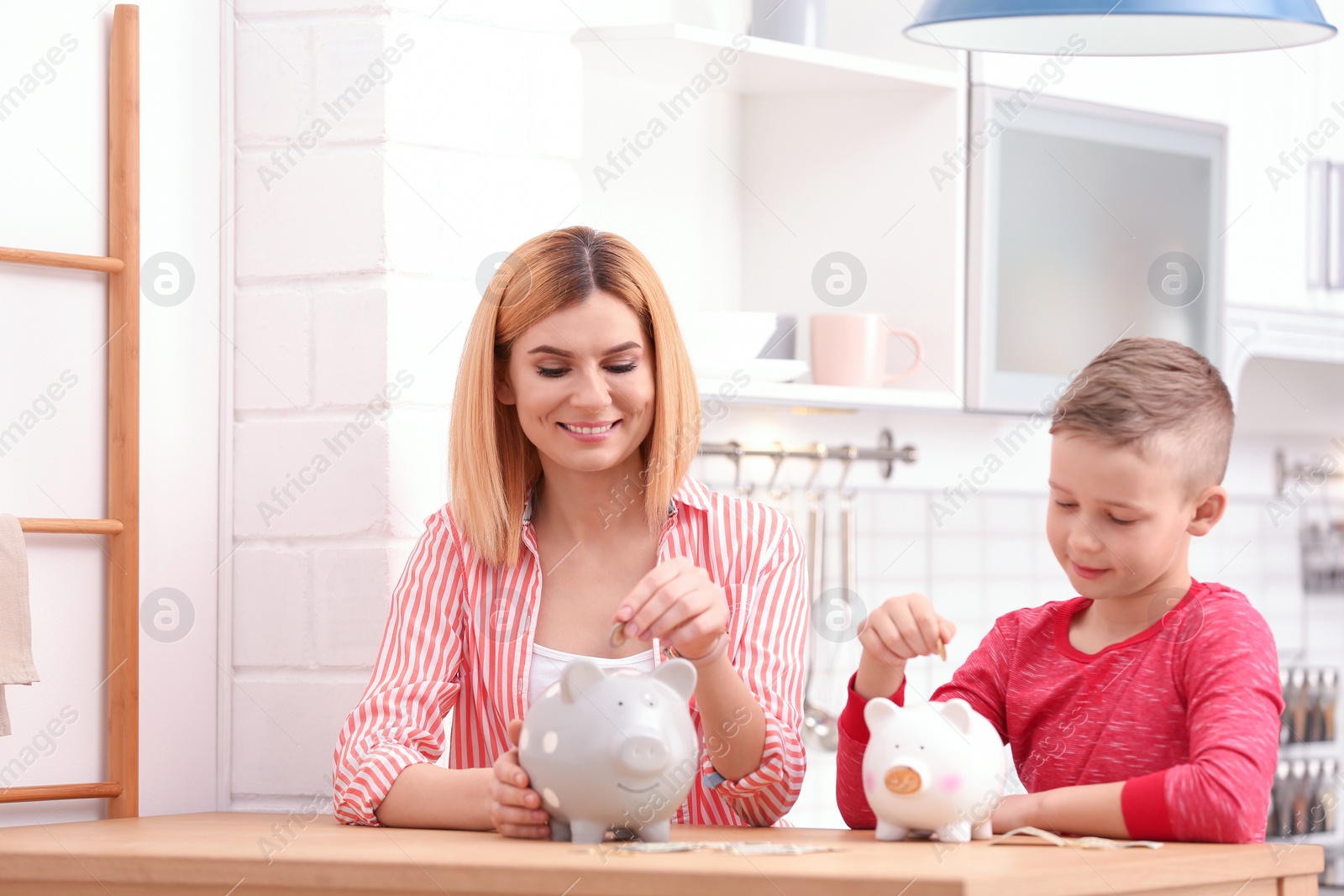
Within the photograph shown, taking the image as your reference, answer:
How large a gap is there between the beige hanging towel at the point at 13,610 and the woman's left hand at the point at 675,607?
2.09 feet

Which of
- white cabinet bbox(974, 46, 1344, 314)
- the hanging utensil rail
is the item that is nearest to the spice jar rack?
white cabinet bbox(974, 46, 1344, 314)

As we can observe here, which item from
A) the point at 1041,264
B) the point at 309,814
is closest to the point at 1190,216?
the point at 1041,264

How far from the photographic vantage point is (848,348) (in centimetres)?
225

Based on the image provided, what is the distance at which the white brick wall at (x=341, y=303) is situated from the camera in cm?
158

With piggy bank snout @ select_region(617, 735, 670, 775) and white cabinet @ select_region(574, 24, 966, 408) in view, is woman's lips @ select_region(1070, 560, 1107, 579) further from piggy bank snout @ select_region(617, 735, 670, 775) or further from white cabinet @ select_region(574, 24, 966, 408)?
white cabinet @ select_region(574, 24, 966, 408)

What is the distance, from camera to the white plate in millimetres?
2084

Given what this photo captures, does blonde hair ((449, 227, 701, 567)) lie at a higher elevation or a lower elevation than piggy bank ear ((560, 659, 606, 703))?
higher

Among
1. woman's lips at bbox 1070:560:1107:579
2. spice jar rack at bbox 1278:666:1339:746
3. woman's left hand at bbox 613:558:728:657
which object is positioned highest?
woman's lips at bbox 1070:560:1107:579

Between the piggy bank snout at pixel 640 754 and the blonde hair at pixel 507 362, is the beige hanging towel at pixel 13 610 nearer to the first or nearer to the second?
the blonde hair at pixel 507 362

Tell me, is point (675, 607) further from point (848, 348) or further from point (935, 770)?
point (848, 348)

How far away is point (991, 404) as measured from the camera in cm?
238

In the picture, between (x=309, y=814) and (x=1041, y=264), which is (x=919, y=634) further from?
(x=1041, y=264)

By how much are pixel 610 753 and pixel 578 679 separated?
6 centimetres

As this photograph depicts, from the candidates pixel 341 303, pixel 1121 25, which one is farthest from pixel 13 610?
pixel 1121 25
